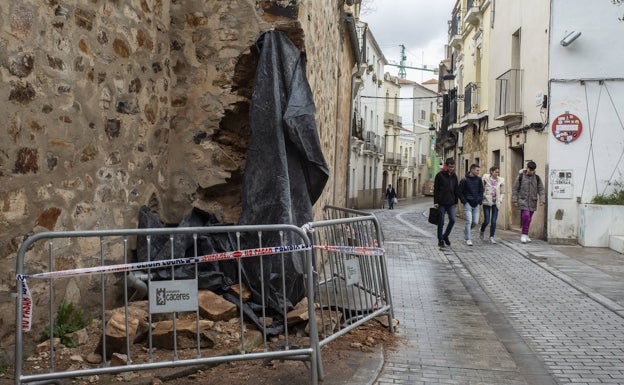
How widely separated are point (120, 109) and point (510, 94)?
13.4m

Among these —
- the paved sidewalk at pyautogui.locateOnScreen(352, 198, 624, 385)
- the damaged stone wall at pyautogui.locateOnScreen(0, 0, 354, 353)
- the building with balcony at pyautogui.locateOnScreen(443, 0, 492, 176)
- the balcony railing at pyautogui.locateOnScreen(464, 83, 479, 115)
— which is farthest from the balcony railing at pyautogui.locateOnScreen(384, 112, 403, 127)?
the damaged stone wall at pyautogui.locateOnScreen(0, 0, 354, 353)

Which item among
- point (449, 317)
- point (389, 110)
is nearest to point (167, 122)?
point (449, 317)

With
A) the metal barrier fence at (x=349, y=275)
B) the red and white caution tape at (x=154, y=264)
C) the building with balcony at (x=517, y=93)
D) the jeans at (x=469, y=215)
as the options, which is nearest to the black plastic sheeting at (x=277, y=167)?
the metal barrier fence at (x=349, y=275)

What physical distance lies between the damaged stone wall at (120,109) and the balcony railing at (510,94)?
10432mm

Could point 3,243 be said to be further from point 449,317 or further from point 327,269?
point 449,317

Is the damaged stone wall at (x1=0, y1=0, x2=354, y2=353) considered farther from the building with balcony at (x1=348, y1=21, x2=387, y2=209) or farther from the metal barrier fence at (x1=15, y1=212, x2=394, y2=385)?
the building with balcony at (x1=348, y1=21, x2=387, y2=209)

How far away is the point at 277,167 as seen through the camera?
17.6ft

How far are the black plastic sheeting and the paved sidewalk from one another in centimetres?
127

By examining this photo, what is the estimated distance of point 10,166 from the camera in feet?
12.2

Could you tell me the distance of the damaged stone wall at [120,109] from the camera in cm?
381

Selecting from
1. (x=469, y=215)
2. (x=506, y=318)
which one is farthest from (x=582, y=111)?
(x=506, y=318)

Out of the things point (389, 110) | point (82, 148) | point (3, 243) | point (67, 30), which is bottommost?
point (3, 243)

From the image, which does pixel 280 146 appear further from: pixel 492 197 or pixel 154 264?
pixel 492 197

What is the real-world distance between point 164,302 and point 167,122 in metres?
2.59
